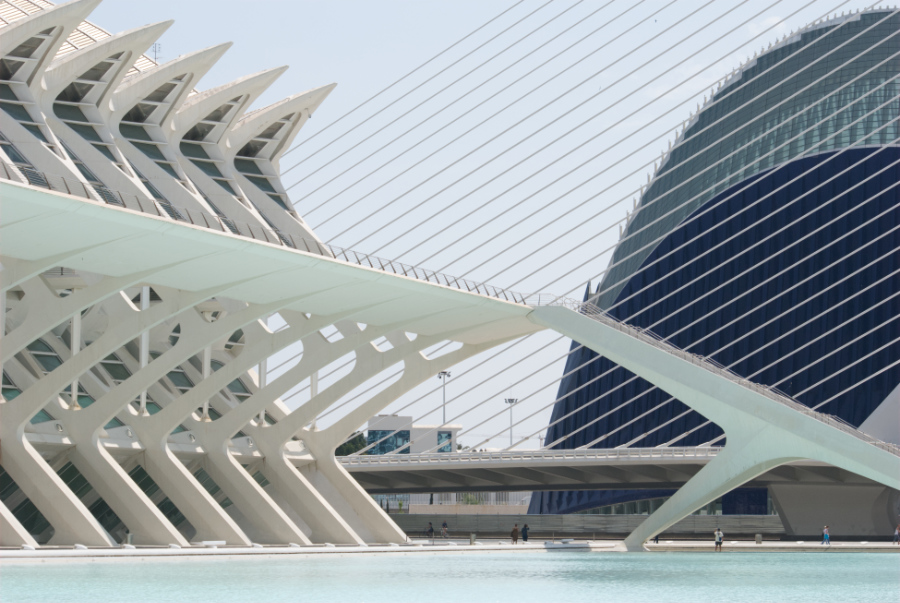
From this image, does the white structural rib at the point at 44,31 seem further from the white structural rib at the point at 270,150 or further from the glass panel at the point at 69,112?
the white structural rib at the point at 270,150

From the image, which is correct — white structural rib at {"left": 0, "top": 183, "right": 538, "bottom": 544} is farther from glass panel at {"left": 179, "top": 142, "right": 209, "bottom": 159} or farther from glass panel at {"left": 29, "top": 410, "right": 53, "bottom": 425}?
glass panel at {"left": 179, "top": 142, "right": 209, "bottom": 159}

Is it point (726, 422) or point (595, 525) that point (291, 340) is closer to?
point (726, 422)

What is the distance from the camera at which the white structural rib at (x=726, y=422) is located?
1540 inches

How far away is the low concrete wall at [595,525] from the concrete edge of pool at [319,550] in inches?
783

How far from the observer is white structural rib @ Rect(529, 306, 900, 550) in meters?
39.1

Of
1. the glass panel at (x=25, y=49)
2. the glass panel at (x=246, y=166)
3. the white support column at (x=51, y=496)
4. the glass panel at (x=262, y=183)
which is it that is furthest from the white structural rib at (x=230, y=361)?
the glass panel at (x=25, y=49)

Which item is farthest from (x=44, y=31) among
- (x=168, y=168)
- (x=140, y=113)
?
(x=168, y=168)

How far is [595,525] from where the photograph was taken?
6506 cm

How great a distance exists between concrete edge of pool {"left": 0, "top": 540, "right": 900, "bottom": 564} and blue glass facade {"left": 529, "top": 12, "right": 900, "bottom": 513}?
2306 centimetres

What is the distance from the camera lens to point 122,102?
4288 cm

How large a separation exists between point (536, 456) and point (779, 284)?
2503cm

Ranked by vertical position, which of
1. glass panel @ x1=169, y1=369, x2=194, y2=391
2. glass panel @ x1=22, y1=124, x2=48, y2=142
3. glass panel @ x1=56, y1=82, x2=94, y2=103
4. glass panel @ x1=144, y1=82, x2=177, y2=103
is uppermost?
glass panel @ x1=144, y1=82, x2=177, y2=103

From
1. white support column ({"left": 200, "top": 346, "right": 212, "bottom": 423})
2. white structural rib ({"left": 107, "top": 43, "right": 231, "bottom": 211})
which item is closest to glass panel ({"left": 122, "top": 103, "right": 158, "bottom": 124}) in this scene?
white structural rib ({"left": 107, "top": 43, "right": 231, "bottom": 211})

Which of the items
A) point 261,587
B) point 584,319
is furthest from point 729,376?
point 261,587
